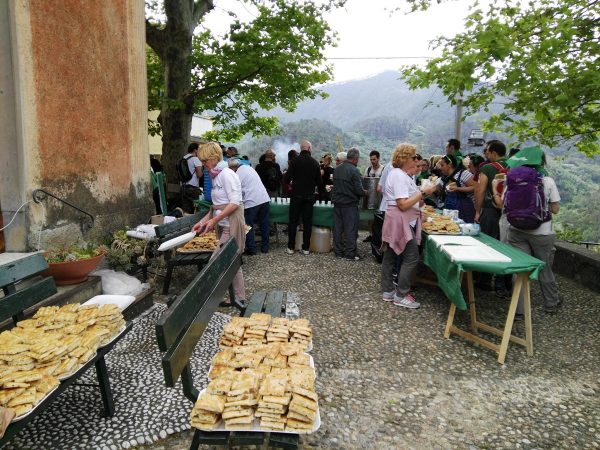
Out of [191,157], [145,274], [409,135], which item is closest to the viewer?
[145,274]

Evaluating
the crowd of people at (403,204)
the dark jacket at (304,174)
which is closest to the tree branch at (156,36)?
the crowd of people at (403,204)

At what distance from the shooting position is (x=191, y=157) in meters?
9.38

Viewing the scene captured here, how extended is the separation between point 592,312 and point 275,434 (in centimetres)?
511

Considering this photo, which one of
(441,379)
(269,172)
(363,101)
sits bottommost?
(441,379)

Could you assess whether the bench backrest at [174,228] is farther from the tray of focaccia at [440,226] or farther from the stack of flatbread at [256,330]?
the tray of focaccia at [440,226]

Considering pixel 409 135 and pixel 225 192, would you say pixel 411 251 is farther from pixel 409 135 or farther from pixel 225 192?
pixel 409 135

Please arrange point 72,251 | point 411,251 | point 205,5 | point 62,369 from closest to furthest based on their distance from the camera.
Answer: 1. point 62,369
2. point 72,251
3. point 411,251
4. point 205,5

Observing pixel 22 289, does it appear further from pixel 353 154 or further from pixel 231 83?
pixel 231 83

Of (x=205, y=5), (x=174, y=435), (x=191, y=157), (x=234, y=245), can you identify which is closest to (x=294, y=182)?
(x=191, y=157)

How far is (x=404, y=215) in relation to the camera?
17.2ft

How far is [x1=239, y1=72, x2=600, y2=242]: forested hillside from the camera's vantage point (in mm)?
18500

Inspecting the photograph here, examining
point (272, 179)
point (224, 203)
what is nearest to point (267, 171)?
point (272, 179)

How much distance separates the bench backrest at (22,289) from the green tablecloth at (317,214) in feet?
18.4

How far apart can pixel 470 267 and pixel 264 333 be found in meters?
2.20
